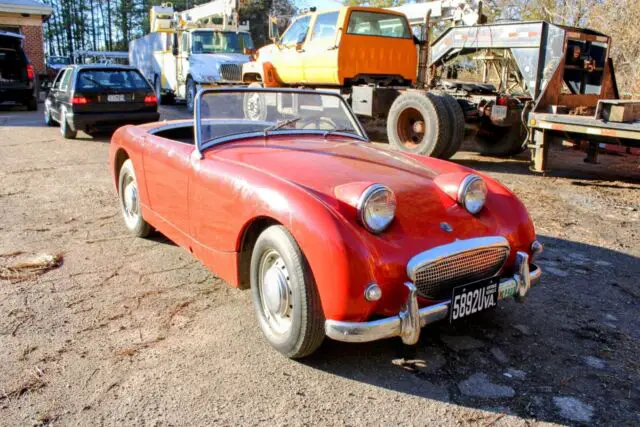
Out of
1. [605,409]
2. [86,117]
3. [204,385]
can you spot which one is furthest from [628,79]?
[204,385]

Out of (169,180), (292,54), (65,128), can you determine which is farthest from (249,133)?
(65,128)

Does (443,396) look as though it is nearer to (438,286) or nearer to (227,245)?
(438,286)

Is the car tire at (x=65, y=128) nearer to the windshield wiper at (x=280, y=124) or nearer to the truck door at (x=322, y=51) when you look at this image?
the truck door at (x=322, y=51)

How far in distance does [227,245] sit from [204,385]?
88 centimetres

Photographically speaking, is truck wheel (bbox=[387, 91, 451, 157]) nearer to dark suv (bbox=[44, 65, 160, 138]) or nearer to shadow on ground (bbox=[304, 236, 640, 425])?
shadow on ground (bbox=[304, 236, 640, 425])

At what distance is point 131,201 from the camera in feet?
16.4

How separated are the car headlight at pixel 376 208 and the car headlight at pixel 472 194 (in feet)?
1.78

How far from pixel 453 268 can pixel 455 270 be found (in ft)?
0.07

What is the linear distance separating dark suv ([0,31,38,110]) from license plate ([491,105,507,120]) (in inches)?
573

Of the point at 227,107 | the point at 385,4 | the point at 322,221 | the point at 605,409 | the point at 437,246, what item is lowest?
the point at 605,409

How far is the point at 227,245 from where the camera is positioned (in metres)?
3.28

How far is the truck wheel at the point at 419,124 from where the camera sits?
8.23 m

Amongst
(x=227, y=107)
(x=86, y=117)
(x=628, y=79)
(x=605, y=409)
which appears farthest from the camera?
(x=628, y=79)

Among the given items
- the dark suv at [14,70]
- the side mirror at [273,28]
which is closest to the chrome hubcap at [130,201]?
the side mirror at [273,28]
